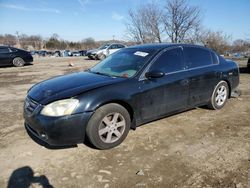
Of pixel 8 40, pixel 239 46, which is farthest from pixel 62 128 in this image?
pixel 8 40

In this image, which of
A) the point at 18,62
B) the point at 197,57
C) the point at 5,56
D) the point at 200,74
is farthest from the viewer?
the point at 18,62

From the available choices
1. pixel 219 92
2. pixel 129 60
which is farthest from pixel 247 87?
pixel 129 60

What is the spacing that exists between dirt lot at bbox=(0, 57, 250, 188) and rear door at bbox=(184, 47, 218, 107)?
542 mm

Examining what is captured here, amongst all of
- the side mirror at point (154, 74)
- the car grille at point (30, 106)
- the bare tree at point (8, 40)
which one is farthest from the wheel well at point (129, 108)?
the bare tree at point (8, 40)

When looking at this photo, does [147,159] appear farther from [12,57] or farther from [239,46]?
[239,46]

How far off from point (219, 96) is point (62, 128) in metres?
3.74

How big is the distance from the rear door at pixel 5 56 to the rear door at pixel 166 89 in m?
13.3

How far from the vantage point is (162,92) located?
4.15 m

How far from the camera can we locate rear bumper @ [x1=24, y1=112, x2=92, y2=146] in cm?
322

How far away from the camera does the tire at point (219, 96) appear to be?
5254 millimetres

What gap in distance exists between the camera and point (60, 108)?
3275 millimetres

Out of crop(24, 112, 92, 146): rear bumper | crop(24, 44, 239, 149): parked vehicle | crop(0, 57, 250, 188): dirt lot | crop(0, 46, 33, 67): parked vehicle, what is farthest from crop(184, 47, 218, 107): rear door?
crop(0, 46, 33, 67): parked vehicle

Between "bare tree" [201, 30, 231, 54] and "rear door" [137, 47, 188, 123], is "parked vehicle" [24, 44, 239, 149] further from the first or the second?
"bare tree" [201, 30, 231, 54]

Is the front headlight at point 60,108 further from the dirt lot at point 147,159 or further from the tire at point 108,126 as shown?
the dirt lot at point 147,159
